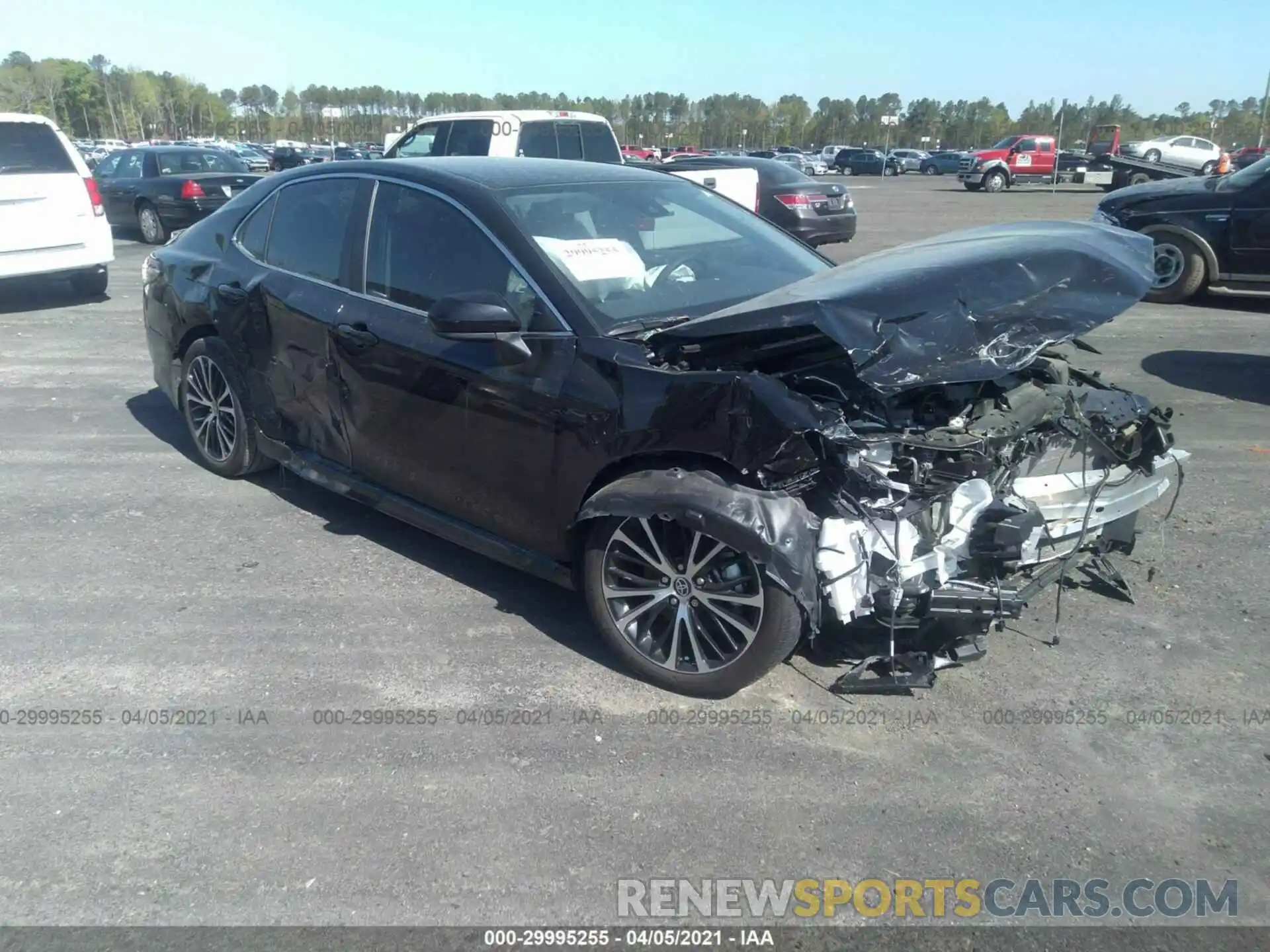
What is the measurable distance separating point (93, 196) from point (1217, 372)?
11.0 meters

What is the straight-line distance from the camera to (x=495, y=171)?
14.9 ft

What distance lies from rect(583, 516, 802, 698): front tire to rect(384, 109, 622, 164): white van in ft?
33.1

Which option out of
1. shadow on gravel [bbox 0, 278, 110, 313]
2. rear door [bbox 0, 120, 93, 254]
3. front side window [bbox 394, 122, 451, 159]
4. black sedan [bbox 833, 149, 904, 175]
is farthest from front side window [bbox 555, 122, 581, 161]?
black sedan [bbox 833, 149, 904, 175]

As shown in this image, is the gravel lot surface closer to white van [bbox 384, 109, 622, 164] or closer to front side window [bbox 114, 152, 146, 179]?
white van [bbox 384, 109, 622, 164]

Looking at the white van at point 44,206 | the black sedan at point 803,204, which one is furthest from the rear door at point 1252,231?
the white van at point 44,206

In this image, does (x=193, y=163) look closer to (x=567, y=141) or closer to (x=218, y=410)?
(x=567, y=141)

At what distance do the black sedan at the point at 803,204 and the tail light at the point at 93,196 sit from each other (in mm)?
7491

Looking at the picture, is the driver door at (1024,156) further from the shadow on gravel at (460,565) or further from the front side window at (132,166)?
the shadow on gravel at (460,565)

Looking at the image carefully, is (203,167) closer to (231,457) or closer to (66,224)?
(66,224)

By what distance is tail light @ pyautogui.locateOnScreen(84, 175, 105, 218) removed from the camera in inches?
429

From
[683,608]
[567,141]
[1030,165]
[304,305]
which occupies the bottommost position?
[683,608]

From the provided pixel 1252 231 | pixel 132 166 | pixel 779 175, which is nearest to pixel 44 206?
pixel 132 166

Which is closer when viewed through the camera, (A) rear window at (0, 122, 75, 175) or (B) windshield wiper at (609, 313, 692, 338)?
(B) windshield wiper at (609, 313, 692, 338)

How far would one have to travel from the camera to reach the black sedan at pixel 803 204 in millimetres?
14688
